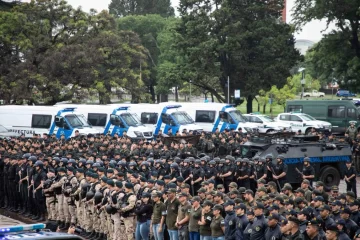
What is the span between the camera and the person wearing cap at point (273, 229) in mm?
11031

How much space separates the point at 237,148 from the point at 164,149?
3243 mm

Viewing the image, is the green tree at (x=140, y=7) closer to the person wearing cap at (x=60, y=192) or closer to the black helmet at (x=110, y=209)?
the person wearing cap at (x=60, y=192)

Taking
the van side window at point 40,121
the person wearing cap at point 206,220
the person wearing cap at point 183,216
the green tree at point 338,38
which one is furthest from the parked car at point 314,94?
the person wearing cap at point 206,220

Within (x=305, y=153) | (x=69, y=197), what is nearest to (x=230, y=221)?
(x=69, y=197)

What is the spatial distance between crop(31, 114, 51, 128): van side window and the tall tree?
18.9 metres

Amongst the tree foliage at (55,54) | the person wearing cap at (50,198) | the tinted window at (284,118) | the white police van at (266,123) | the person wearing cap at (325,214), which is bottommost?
the person wearing cap at (50,198)

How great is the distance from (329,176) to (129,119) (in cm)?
1370

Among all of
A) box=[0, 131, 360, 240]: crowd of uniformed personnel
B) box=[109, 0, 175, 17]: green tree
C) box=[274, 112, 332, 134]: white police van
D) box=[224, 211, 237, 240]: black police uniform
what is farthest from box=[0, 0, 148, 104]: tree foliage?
box=[109, 0, 175, 17]: green tree

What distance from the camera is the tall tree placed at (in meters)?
49.1

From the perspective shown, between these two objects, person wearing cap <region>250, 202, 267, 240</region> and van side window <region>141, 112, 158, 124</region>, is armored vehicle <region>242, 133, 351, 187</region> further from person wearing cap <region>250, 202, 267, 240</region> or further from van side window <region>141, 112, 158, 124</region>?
van side window <region>141, 112, 158, 124</region>

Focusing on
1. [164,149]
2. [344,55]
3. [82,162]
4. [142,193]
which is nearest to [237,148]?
[164,149]

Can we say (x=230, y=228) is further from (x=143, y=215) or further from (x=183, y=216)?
(x=143, y=215)

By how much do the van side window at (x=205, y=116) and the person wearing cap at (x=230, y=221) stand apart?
22.0 m

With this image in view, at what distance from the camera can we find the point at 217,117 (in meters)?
33.8
